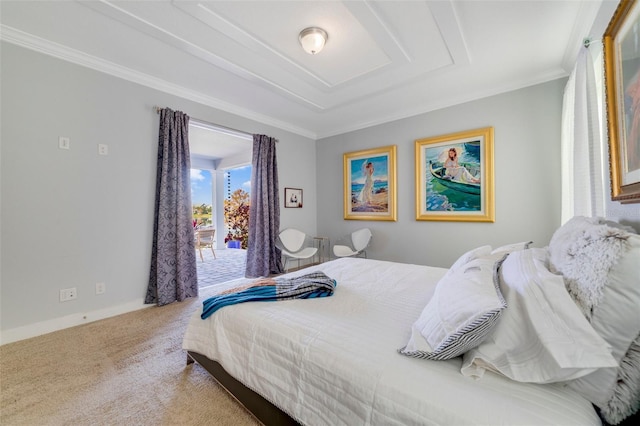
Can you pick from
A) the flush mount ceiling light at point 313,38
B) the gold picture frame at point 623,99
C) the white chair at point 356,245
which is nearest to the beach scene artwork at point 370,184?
the white chair at point 356,245

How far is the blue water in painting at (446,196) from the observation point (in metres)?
3.48

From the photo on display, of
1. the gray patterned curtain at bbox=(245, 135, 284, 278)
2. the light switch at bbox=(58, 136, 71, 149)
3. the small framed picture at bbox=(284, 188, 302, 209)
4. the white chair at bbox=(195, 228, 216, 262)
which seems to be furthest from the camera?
the white chair at bbox=(195, 228, 216, 262)

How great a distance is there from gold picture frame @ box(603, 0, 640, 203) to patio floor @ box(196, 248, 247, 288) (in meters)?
4.37

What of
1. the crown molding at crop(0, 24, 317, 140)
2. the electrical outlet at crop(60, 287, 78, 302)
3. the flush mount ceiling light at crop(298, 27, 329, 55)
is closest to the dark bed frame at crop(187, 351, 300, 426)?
the electrical outlet at crop(60, 287, 78, 302)

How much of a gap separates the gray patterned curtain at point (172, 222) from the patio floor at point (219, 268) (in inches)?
28.6

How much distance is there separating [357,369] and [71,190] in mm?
3231

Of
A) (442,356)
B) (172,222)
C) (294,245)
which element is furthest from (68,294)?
(442,356)

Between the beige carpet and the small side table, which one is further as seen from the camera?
the small side table

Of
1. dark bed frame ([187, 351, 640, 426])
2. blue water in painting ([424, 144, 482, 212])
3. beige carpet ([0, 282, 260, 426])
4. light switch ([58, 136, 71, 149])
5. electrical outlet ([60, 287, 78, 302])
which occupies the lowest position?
beige carpet ([0, 282, 260, 426])

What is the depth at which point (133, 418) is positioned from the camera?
4.61ft

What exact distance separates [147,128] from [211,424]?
3153 millimetres

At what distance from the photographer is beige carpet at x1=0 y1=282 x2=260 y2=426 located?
4.65 feet

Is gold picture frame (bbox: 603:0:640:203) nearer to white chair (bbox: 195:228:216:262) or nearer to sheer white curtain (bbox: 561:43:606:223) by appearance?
sheer white curtain (bbox: 561:43:606:223)

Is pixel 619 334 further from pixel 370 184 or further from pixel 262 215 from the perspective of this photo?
pixel 262 215
